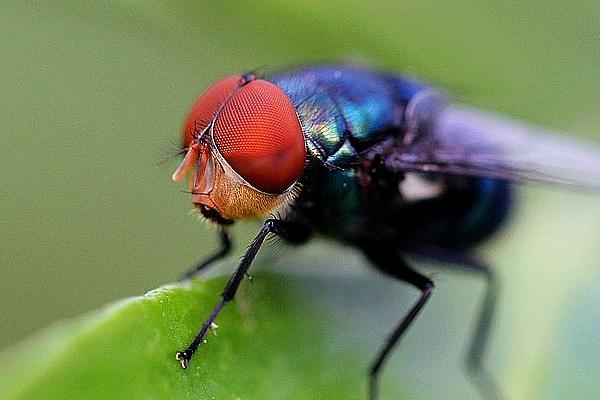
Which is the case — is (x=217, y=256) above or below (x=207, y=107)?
below

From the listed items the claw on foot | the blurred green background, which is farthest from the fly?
the blurred green background

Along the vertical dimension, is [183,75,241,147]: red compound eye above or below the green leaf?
above

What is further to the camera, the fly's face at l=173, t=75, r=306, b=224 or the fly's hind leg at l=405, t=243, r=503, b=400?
the fly's hind leg at l=405, t=243, r=503, b=400

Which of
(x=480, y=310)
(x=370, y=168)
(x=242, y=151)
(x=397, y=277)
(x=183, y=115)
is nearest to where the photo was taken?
(x=242, y=151)

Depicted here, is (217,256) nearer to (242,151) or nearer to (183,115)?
(242,151)

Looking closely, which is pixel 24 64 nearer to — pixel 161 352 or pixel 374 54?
pixel 374 54

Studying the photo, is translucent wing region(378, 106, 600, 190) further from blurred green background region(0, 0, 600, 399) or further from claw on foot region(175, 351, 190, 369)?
claw on foot region(175, 351, 190, 369)

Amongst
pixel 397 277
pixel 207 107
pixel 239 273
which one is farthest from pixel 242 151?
pixel 397 277
